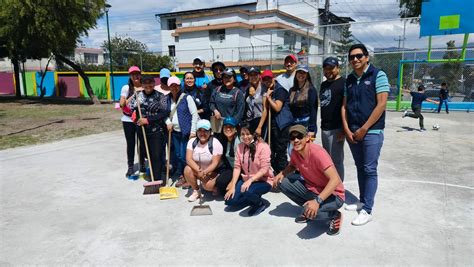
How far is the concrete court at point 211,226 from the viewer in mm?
3234

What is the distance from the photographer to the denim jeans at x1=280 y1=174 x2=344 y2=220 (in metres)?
3.54

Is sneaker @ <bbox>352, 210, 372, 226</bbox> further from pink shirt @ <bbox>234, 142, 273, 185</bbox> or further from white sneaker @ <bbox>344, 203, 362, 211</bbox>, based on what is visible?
pink shirt @ <bbox>234, 142, 273, 185</bbox>

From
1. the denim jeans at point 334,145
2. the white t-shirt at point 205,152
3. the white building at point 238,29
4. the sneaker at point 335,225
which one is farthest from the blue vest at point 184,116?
the white building at point 238,29

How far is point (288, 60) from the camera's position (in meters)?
4.74

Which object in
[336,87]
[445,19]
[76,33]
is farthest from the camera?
[76,33]

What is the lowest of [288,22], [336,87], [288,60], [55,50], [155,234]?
[155,234]

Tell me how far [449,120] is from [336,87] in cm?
1046

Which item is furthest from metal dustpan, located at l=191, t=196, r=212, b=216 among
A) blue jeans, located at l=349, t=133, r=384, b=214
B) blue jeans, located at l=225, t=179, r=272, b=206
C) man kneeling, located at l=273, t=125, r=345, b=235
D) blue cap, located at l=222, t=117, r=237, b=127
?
blue jeans, located at l=349, t=133, r=384, b=214

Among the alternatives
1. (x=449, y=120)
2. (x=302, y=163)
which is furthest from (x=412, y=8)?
(x=302, y=163)

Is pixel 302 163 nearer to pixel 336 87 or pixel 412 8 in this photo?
pixel 336 87

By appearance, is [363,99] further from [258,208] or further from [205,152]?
[205,152]

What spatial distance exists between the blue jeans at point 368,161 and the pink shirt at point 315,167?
374 millimetres

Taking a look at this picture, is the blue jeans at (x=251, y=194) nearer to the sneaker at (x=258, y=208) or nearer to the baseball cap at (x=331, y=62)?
the sneaker at (x=258, y=208)

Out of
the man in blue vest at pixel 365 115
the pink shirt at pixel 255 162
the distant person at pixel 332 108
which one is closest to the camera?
the man in blue vest at pixel 365 115
